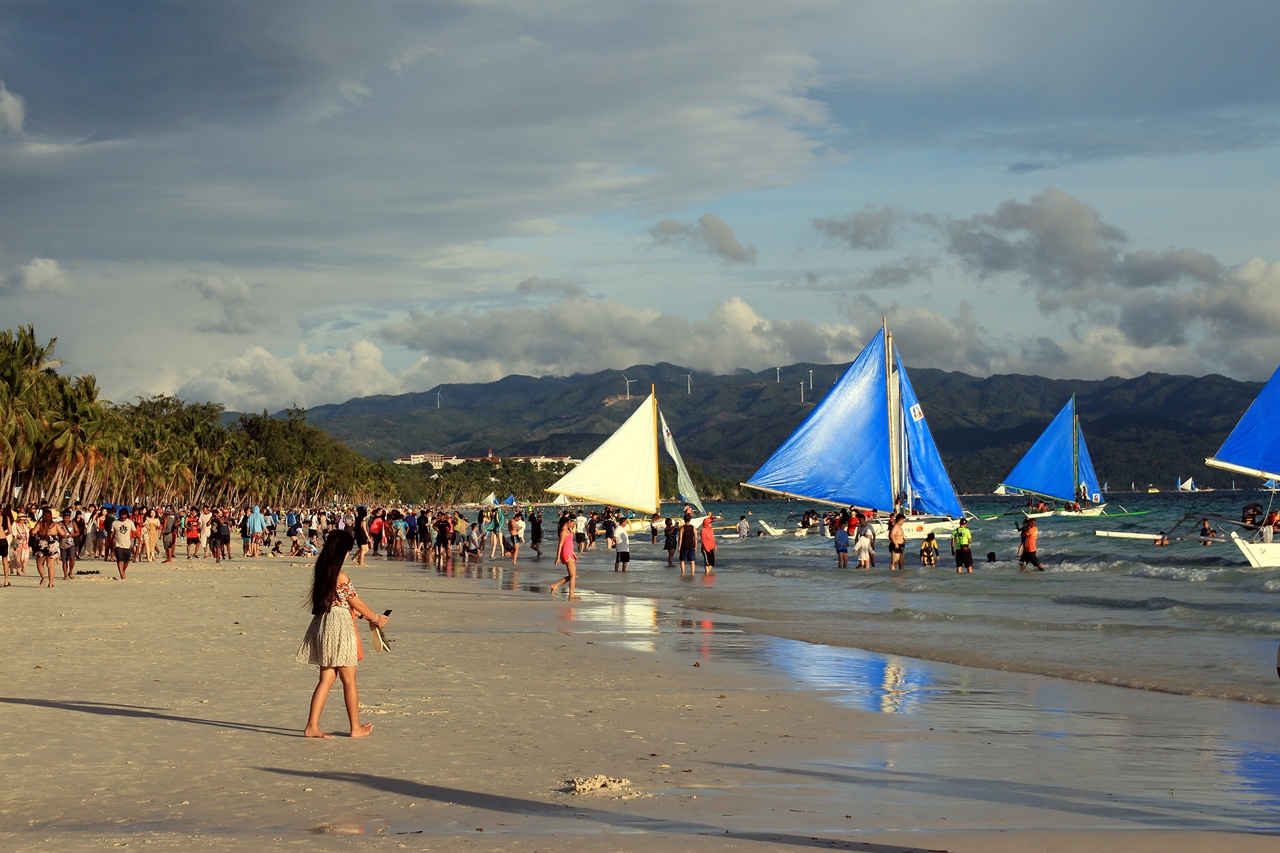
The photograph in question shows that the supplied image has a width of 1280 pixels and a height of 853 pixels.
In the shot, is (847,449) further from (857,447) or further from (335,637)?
(335,637)

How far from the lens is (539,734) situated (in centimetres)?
970

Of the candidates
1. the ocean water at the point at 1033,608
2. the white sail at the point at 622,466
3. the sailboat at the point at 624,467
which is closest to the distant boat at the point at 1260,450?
the ocean water at the point at 1033,608

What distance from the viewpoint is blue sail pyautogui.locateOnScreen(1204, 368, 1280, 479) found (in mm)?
33188

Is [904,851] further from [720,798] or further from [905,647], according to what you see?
[905,647]

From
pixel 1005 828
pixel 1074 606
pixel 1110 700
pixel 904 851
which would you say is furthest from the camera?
pixel 1074 606

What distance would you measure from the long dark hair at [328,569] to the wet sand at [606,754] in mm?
1088

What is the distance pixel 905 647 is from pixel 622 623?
16.5ft

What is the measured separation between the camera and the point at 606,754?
8.91 metres

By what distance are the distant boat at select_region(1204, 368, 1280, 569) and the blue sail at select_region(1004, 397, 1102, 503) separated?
47275 millimetres

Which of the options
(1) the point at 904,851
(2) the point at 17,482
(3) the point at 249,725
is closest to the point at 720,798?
(1) the point at 904,851

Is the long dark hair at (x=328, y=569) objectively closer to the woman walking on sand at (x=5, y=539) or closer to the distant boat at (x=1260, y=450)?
the woman walking on sand at (x=5, y=539)

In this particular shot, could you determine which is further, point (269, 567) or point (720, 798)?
point (269, 567)

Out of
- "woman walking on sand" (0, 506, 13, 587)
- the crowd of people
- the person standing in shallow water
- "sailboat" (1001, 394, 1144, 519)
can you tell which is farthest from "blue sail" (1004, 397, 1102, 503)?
"woman walking on sand" (0, 506, 13, 587)

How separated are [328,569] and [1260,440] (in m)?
30.7
